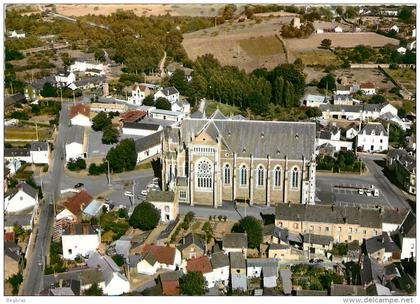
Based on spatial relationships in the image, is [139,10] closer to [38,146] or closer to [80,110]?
[80,110]

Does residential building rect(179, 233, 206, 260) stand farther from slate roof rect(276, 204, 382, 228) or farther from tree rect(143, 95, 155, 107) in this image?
tree rect(143, 95, 155, 107)

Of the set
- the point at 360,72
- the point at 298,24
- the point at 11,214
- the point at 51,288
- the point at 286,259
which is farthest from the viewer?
the point at 298,24

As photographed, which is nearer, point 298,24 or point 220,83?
point 220,83

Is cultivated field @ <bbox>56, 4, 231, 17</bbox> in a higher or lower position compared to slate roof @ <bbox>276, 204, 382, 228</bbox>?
higher

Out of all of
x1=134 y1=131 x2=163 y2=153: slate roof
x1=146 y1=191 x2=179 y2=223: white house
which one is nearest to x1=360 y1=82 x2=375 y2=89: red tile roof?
x1=134 y1=131 x2=163 y2=153: slate roof

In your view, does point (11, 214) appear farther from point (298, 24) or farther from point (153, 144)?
point (298, 24)

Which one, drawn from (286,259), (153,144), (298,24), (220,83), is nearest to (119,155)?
(153,144)

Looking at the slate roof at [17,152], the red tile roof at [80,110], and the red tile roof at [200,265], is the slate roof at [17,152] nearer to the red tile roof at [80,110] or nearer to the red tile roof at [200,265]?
the red tile roof at [80,110]
